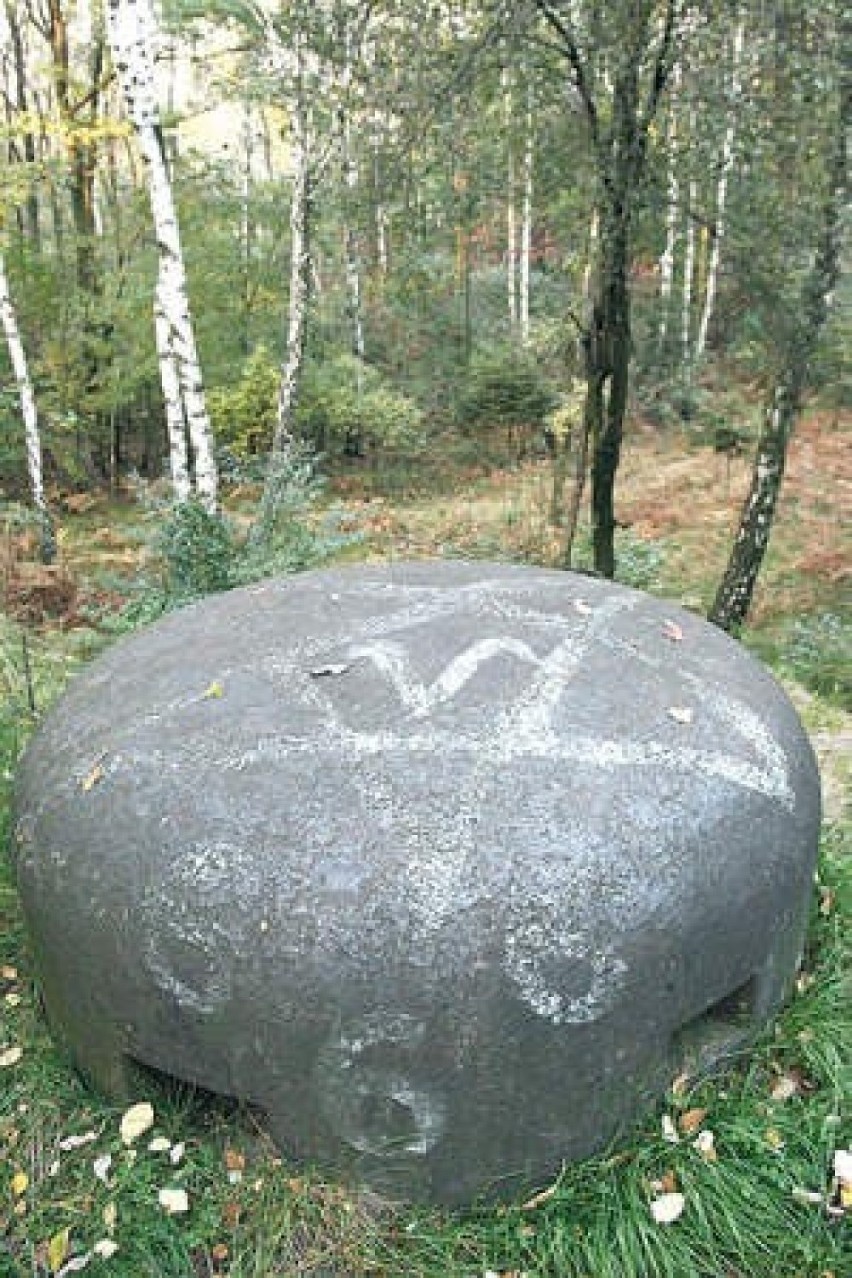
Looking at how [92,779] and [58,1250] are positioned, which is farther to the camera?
[92,779]

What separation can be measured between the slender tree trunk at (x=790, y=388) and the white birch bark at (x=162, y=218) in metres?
4.69

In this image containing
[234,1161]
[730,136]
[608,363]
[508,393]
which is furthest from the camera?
[508,393]

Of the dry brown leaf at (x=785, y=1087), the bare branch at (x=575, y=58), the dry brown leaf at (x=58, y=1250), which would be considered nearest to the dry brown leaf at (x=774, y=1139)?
the dry brown leaf at (x=785, y=1087)

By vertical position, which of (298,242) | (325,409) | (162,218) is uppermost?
(162,218)

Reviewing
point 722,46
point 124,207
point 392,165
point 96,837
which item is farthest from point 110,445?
point 96,837

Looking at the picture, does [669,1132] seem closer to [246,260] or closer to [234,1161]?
[234,1161]

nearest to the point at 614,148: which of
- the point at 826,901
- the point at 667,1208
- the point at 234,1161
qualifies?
the point at 826,901

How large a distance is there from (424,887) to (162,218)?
6887 millimetres

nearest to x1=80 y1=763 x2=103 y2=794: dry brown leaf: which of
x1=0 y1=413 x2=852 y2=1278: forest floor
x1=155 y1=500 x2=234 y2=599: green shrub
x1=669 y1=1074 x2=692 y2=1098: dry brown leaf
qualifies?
x1=0 y1=413 x2=852 y2=1278: forest floor

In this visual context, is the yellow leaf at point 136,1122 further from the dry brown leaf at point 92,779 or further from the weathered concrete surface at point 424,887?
the dry brown leaf at point 92,779

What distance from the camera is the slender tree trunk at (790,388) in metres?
7.19

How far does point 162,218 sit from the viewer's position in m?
7.83

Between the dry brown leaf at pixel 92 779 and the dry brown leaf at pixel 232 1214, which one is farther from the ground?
the dry brown leaf at pixel 92 779

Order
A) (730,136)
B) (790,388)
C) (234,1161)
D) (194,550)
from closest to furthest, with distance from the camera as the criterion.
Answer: (234,1161)
(194,550)
(730,136)
(790,388)
